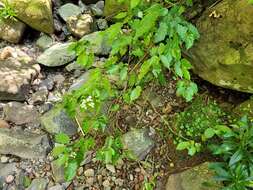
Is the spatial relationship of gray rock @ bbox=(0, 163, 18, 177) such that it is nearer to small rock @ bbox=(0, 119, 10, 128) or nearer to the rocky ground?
the rocky ground

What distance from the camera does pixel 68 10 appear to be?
390 centimetres

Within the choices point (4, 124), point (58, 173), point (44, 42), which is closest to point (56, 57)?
point (44, 42)

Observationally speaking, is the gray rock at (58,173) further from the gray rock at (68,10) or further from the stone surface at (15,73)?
the gray rock at (68,10)

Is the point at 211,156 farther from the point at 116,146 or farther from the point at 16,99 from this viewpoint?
the point at 16,99

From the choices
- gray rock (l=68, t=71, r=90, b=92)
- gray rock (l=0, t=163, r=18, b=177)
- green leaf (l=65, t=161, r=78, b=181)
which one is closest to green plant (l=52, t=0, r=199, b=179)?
green leaf (l=65, t=161, r=78, b=181)

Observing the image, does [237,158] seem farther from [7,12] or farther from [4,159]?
[7,12]

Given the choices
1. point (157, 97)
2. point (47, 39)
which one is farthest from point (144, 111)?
point (47, 39)

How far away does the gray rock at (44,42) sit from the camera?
3.77 meters

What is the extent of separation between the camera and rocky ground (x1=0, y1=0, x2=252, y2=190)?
273 cm

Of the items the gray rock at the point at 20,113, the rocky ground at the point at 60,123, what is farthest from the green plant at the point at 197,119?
the gray rock at the point at 20,113

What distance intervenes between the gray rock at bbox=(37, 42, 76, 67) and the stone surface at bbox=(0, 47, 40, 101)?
0.08 meters

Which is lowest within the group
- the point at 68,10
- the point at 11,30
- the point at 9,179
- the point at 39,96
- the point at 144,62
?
the point at 9,179

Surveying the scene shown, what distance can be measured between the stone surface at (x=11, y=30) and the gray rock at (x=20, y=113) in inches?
30.9

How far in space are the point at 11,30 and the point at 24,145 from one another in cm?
129
